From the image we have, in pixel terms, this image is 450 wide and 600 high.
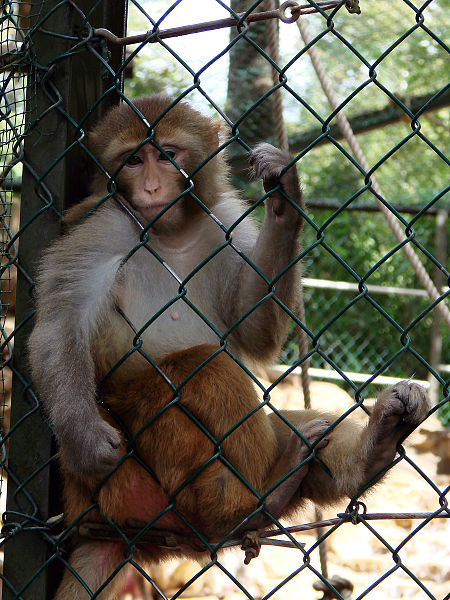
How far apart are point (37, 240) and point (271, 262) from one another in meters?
0.82

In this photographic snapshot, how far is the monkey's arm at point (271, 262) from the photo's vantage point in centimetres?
235

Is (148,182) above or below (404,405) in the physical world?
above

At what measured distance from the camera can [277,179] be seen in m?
2.27

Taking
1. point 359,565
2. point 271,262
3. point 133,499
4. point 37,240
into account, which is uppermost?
point 37,240

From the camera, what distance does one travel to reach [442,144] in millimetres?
11094

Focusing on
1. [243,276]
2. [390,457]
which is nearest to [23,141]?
[243,276]

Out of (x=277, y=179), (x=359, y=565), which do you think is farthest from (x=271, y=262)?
(x=359, y=565)

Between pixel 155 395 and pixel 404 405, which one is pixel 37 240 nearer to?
pixel 155 395

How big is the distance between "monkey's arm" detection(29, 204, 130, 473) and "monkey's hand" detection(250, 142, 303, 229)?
1.92 feet

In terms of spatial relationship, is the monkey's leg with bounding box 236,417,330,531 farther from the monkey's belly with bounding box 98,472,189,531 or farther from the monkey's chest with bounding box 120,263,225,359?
the monkey's chest with bounding box 120,263,225,359

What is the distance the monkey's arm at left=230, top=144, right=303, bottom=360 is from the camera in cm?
235

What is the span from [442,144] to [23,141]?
957 centimetres

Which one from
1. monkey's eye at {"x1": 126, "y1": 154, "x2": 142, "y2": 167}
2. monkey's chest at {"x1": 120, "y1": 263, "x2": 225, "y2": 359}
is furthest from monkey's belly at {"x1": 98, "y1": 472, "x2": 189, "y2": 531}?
monkey's eye at {"x1": 126, "y1": 154, "x2": 142, "y2": 167}

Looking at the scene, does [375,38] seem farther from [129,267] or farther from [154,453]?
[154,453]
